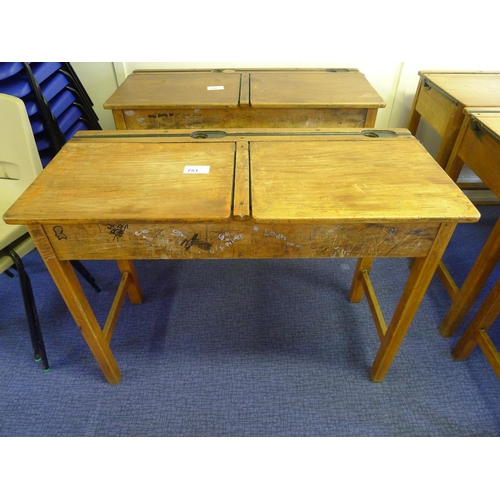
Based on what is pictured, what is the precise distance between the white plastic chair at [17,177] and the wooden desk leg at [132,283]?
0.37 m

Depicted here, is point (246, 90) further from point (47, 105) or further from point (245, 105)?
point (47, 105)

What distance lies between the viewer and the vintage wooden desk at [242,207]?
903 millimetres

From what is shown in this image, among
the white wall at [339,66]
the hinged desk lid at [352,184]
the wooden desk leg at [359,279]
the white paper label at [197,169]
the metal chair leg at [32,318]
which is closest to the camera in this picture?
the hinged desk lid at [352,184]

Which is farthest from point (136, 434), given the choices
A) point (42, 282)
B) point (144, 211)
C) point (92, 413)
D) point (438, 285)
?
point (438, 285)

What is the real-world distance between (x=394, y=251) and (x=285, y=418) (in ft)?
2.46

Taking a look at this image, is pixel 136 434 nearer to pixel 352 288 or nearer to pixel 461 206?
pixel 352 288

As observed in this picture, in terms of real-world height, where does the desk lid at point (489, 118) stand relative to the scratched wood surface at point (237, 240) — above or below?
above

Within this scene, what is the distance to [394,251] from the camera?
99 centimetres

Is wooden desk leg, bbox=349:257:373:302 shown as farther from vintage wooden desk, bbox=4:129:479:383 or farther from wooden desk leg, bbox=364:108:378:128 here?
wooden desk leg, bbox=364:108:378:128

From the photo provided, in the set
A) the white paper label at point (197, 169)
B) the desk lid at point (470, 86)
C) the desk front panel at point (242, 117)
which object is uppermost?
the desk lid at point (470, 86)

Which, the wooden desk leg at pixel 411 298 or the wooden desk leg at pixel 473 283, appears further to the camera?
the wooden desk leg at pixel 473 283

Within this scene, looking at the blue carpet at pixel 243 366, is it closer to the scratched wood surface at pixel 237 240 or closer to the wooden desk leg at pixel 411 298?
the wooden desk leg at pixel 411 298

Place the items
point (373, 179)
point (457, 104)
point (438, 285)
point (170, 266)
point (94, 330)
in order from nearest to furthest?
point (373, 179) < point (94, 330) < point (457, 104) < point (438, 285) < point (170, 266)

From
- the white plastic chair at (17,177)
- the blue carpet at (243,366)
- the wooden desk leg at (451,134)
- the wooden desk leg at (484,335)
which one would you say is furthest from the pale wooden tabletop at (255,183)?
the blue carpet at (243,366)
